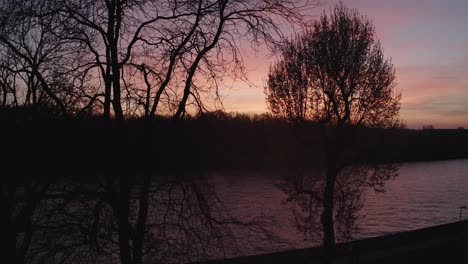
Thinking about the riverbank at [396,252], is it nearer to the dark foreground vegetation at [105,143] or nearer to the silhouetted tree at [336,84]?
the silhouetted tree at [336,84]

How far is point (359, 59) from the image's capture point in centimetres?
1983

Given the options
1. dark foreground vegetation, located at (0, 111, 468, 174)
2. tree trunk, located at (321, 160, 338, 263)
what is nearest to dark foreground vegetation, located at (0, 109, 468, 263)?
dark foreground vegetation, located at (0, 111, 468, 174)

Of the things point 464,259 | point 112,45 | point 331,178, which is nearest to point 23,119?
point 112,45

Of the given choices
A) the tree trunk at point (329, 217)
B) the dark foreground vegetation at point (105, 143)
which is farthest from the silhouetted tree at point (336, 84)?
the dark foreground vegetation at point (105, 143)

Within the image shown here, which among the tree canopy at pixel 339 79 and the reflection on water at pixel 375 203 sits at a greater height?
the tree canopy at pixel 339 79

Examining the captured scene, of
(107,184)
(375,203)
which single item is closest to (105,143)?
(107,184)

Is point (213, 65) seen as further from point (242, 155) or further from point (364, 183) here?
point (242, 155)

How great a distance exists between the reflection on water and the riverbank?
421cm

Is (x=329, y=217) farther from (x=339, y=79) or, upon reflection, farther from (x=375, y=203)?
(x=375, y=203)

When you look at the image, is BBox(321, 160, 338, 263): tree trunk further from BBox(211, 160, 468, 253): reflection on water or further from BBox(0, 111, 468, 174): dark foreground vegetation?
BBox(0, 111, 468, 174): dark foreground vegetation

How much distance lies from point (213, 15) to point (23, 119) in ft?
12.5

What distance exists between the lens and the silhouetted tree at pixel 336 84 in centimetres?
1972

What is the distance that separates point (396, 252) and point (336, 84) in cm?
708

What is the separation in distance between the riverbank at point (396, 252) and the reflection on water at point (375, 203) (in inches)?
166
